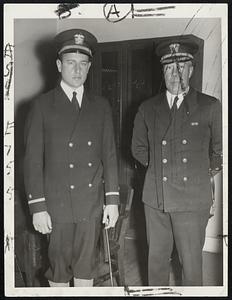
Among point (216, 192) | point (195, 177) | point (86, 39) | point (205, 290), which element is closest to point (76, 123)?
point (86, 39)

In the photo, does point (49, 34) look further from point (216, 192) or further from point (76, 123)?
point (216, 192)

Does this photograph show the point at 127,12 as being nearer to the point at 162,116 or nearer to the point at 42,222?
the point at 162,116

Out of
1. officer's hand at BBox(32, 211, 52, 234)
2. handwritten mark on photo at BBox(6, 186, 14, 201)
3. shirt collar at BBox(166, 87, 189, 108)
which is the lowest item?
officer's hand at BBox(32, 211, 52, 234)

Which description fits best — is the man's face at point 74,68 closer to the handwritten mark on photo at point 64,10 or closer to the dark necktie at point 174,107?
the handwritten mark on photo at point 64,10

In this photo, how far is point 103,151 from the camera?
1.33m

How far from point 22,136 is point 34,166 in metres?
0.13

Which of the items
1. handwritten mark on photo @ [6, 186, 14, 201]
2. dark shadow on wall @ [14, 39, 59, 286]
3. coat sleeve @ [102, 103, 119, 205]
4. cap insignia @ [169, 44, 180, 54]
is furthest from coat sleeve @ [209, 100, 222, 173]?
handwritten mark on photo @ [6, 186, 14, 201]

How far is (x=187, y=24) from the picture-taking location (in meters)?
1.30

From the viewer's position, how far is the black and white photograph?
1294mm

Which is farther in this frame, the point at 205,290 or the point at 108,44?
the point at 108,44

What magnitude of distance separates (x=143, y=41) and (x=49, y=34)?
39 centimetres

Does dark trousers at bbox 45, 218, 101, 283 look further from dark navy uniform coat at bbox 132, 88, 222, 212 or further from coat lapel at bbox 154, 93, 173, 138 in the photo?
coat lapel at bbox 154, 93, 173, 138

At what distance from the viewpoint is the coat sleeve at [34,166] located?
1.29 meters

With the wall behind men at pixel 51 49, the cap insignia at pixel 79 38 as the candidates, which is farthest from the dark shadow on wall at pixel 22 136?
the cap insignia at pixel 79 38
